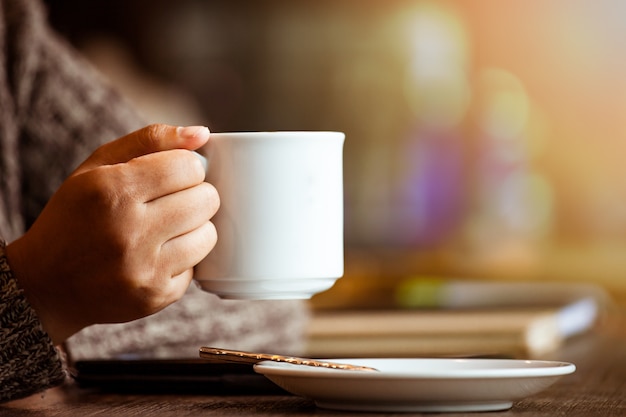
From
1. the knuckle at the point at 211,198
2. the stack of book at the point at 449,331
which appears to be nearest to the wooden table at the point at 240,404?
the knuckle at the point at 211,198

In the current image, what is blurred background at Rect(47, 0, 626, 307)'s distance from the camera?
307cm

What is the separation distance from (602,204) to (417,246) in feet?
1.89

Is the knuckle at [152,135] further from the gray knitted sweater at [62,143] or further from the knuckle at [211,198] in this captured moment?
the gray knitted sweater at [62,143]

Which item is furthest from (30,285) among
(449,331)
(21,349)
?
(449,331)

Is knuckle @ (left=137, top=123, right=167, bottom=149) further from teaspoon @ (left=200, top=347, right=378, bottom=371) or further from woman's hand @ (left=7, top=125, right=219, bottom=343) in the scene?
teaspoon @ (left=200, top=347, right=378, bottom=371)

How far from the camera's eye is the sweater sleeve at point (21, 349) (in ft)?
1.98

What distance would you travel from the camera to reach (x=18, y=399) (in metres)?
0.66

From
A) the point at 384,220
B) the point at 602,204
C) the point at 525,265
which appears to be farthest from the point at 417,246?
the point at 602,204

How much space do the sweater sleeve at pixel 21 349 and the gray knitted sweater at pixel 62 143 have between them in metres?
0.40

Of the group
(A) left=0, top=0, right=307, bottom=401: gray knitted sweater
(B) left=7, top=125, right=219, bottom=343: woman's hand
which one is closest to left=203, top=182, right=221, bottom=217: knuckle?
(B) left=7, top=125, right=219, bottom=343: woman's hand

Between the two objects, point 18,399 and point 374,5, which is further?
point 374,5

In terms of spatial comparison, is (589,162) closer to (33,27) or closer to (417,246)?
(417,246)

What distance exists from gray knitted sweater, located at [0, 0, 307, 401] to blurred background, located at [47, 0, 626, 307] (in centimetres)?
185

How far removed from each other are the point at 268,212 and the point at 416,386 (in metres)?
0.14
